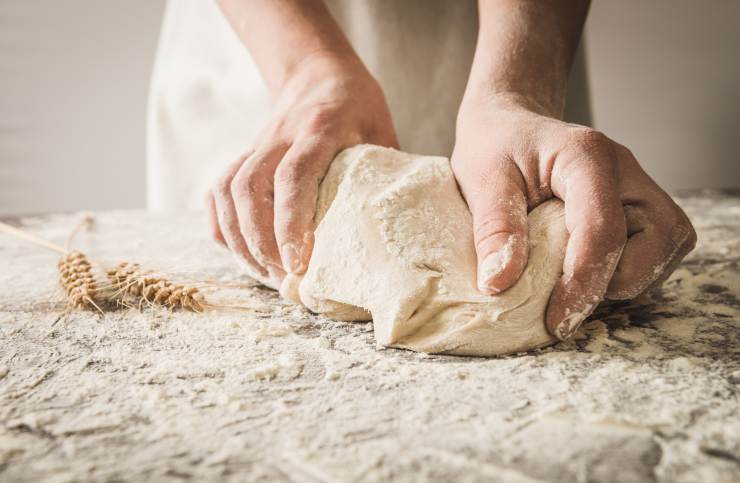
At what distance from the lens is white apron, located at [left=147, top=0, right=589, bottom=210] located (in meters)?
2.20

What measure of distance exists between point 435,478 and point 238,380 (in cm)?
38

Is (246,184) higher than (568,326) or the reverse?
higher

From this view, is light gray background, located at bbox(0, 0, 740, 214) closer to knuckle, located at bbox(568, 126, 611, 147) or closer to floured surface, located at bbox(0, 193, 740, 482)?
knuckle, located at bbox(568, 126, 611, 147)

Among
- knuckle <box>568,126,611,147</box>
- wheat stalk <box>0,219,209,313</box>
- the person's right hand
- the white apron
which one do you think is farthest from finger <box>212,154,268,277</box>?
the white apron

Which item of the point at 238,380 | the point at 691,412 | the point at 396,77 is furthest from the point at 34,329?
the point at 396,77

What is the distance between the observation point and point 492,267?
988 mm

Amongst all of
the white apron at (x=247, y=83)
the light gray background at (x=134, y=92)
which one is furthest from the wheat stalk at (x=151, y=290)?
the light gray background at (x=134, y=92)

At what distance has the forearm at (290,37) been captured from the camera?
1.63 meters

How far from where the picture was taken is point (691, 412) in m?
0.77

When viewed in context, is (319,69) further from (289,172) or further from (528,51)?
(528,51)

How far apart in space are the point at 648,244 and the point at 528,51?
0.62 metres

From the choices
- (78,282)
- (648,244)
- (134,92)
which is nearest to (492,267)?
(648,244)

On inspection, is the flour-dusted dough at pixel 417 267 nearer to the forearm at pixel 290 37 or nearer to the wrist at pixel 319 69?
the wrist at pixel 319 69

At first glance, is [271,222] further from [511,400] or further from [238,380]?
[511,400]
